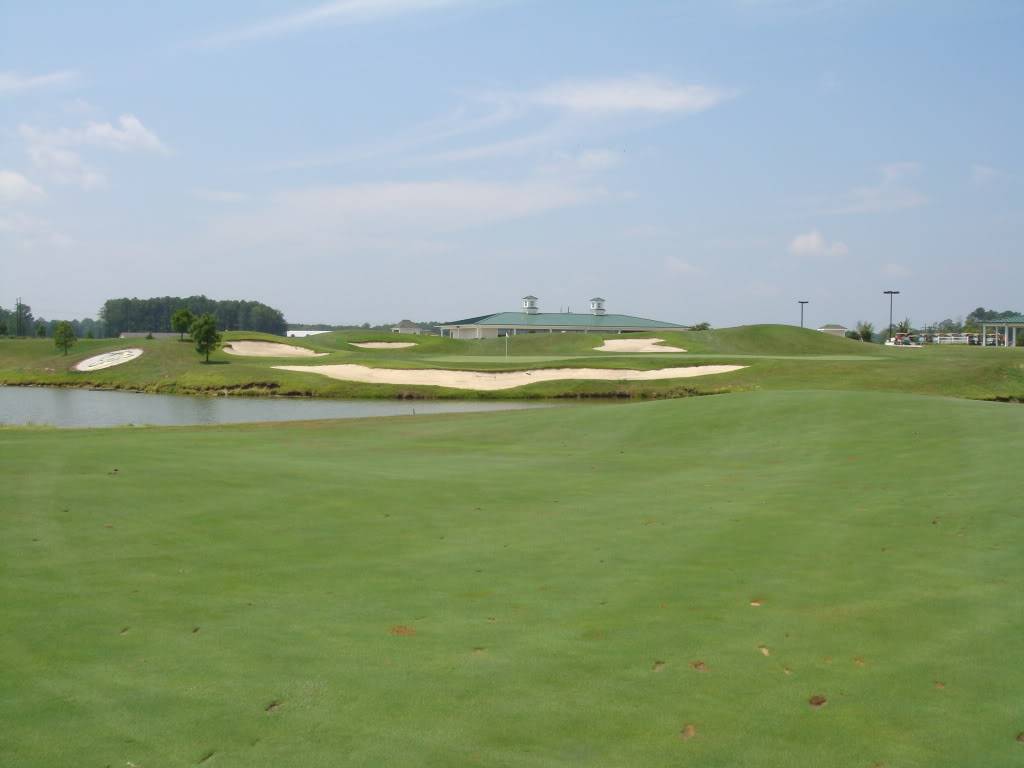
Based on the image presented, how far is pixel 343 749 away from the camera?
5.67 m

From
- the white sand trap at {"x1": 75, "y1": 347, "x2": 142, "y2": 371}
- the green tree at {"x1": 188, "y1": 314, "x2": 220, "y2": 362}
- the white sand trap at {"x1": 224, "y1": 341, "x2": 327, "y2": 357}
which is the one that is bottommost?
the white sand trap at {"x1": 75, "y1": 347, "x2": 142, "y2": 371}

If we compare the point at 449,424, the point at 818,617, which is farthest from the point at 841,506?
the point at 449,424

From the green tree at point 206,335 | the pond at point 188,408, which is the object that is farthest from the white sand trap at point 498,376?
the green tree at point 206,335

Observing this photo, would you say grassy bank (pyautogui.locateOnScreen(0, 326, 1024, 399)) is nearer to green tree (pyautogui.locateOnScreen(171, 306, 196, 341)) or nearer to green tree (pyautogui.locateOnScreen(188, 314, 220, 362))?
green tree (pyautogui.locateOnScreen(188, 314, 220, 362))

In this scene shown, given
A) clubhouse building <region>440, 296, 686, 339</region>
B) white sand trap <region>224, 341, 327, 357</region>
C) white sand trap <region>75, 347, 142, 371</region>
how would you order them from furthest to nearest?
clubhouse building <region>440, 296, 686, 339</region> < white sand trap <region>224, 341, 327, 357</region> < white sand trap <region>75, 347, 142, 371</region>

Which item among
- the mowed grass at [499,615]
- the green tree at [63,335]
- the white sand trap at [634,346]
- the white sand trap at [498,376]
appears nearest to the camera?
the mowed grass at [499,615]

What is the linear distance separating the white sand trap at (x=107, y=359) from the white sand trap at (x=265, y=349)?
7687 mm

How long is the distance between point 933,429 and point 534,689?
53.8 feet

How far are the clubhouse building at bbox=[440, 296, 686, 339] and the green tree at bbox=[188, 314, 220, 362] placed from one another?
187 feet

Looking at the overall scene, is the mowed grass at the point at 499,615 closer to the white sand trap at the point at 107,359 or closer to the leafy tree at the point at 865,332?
the white sand trap at the point at 107,359

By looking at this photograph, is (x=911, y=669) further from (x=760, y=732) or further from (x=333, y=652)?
(x=333, y=652)

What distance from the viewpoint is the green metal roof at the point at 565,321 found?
12669cm

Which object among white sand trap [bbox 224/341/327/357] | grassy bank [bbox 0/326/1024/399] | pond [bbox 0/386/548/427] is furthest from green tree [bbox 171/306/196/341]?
pond [bbox 0/386/548/427]

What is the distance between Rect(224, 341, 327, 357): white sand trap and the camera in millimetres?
74375
